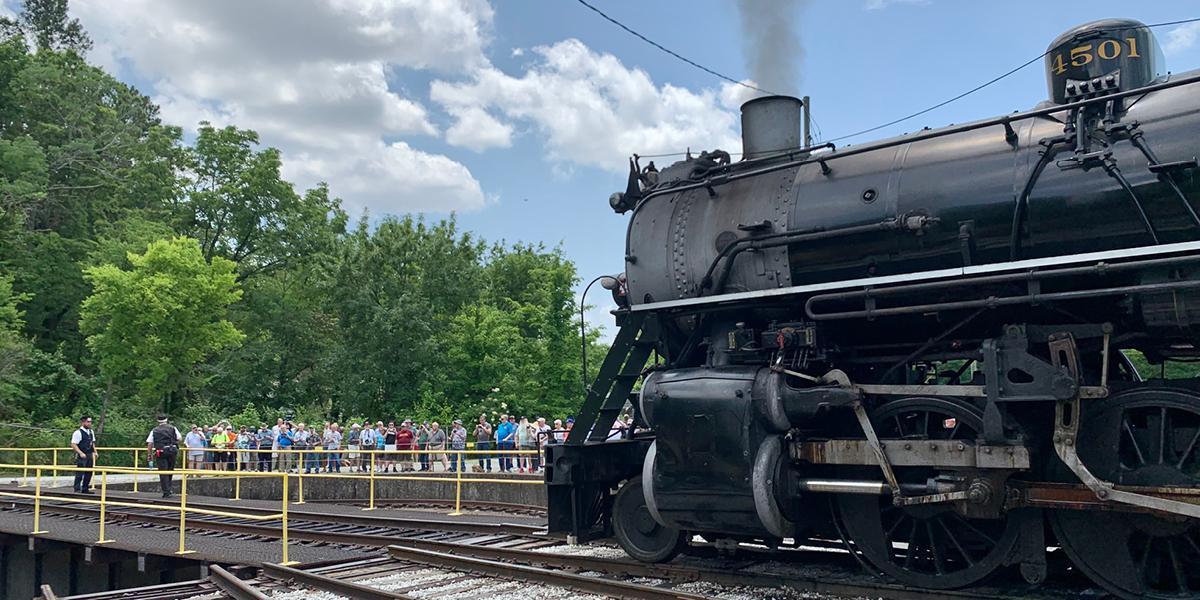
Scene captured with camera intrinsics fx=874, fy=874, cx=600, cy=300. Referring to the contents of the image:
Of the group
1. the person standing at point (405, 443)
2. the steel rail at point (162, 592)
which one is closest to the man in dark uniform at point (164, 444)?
the person standing at point (405, 443)

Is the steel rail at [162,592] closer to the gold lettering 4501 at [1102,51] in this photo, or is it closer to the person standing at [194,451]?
the gold lettering 4501 at [1102,51]

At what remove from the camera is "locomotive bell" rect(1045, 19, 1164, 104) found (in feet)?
18.3

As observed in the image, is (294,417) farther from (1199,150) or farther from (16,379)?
(1199,150)

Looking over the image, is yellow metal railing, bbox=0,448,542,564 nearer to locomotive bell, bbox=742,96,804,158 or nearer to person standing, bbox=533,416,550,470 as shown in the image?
person standing, bbox=533,416,550,470

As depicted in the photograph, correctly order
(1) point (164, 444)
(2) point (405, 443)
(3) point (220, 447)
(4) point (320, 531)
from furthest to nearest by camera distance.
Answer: (3) point (220, 447) → (2) point (405, 443) → (1) point (164, 444) → (4) point (320, 531)

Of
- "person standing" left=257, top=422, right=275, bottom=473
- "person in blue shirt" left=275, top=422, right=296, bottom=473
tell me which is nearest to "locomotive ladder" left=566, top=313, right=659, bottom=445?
"person in blue shirt" left=275, top=422, right=296, bottom=473

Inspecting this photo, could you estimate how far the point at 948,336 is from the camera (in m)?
6.24

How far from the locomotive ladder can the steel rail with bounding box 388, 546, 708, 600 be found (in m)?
1.19

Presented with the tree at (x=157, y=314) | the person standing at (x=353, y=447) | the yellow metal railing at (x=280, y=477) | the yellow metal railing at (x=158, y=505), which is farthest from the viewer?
the tree at (x=157, y=314)

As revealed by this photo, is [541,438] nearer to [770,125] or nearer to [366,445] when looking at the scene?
[366,445]

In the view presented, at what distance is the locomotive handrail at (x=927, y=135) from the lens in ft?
16.8

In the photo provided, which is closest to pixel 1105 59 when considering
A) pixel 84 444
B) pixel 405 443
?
pixel 84 444

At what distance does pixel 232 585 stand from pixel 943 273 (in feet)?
20.8

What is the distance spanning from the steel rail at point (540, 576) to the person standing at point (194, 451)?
1294cm
